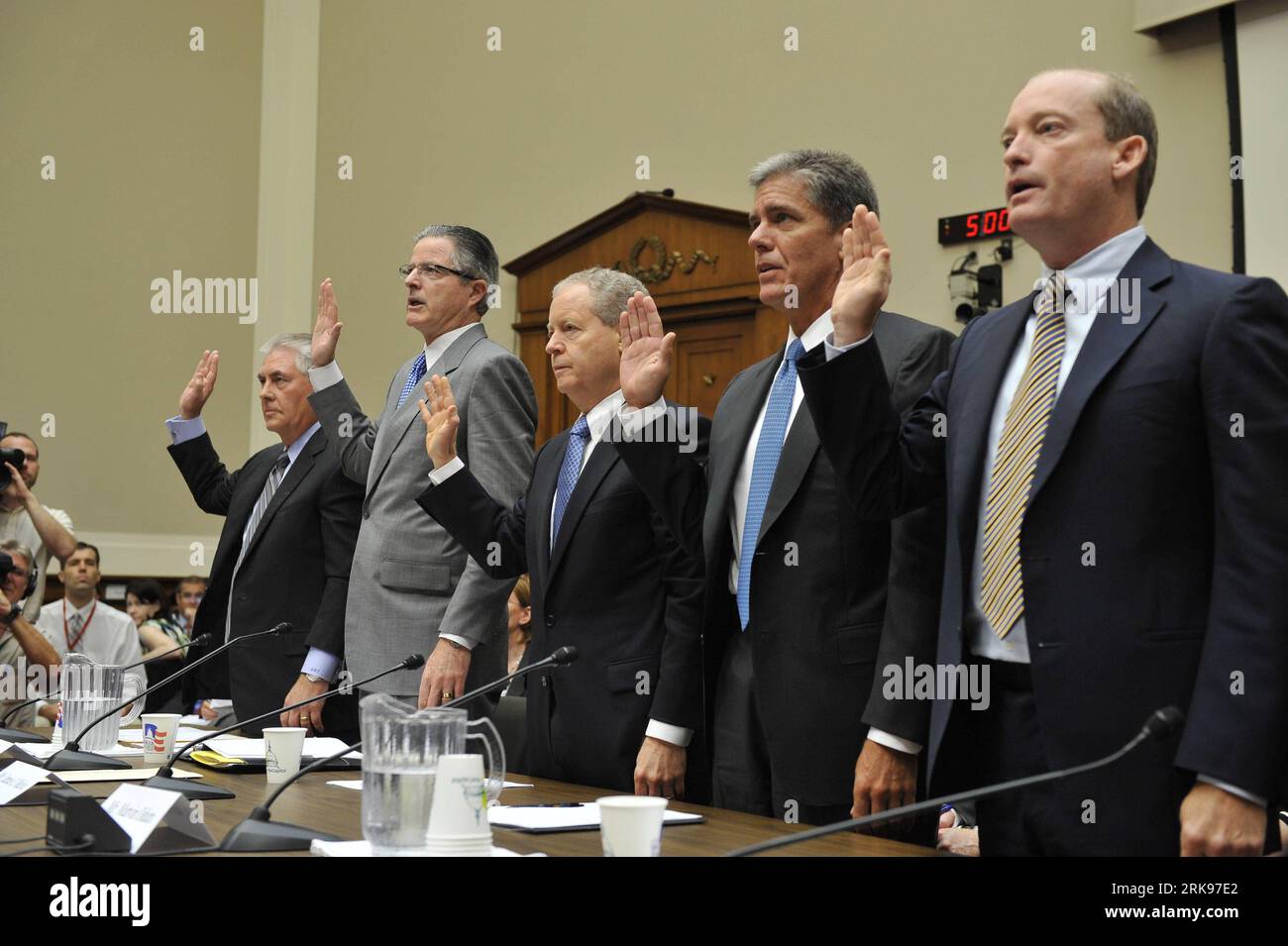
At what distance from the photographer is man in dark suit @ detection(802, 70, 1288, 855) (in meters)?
1.62

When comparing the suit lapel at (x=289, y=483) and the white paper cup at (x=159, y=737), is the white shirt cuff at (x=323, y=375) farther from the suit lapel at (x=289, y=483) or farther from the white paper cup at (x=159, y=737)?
the white paper cup at (x=159, y=737)

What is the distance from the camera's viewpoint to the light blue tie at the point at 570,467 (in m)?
2.65

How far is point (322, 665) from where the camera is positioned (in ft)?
10.6

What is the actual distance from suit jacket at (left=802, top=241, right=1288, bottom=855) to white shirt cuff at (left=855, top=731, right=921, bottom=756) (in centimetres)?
12

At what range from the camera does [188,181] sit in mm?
8484

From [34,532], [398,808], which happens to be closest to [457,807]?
[398,808]

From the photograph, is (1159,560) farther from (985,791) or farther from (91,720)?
(91,720)

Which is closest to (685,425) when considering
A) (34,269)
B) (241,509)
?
(241,509)

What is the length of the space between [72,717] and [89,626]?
3550 mm

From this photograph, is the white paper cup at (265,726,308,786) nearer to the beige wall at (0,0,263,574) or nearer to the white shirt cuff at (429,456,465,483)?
the white shirt cuff at (429,456,465,483)

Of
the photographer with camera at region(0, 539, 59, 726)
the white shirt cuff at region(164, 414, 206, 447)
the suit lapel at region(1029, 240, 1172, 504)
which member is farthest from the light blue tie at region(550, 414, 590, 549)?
the photographer with camera at region(0, 539, 59, 726)

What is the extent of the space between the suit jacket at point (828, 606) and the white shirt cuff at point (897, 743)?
1 centimetres

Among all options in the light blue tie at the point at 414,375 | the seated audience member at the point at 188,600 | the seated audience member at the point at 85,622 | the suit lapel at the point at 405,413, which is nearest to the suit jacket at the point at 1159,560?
the suit lapel at the point at 405,413

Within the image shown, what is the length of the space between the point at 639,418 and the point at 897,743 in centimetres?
70
